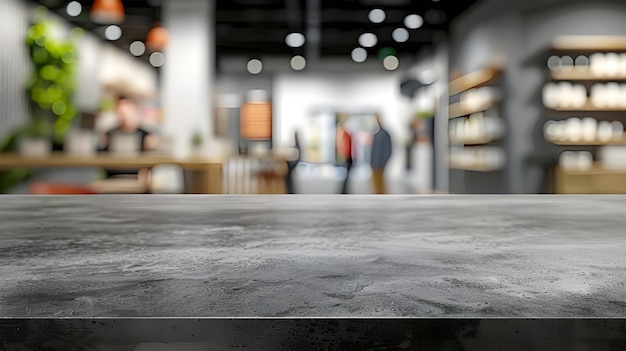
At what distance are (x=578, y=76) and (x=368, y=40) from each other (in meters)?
7.55

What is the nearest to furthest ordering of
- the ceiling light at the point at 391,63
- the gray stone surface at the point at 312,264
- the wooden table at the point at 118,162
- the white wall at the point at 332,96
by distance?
the gray stone surface at the point at 312,264, the wooden table at the point at 118,162, the ceiling light at the point at 391,63, the white wall at the point at 332,96

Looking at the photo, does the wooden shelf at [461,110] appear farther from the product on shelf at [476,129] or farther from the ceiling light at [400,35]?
the ceiling light at [400,35]

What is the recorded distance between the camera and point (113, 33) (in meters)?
12.2

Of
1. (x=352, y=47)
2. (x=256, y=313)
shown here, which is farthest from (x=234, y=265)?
(x=352, y=47)

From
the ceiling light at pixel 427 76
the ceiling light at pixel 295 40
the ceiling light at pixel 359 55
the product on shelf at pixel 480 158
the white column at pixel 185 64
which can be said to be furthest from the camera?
the ceiling light at pixel 359 55

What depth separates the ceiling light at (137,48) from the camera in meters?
13.5

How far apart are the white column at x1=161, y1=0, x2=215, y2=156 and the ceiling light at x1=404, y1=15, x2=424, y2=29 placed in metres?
4.25

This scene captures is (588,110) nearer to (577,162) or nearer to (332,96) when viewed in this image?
(577,162)

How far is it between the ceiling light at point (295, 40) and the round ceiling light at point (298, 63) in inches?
61.4

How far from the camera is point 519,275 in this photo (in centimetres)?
52

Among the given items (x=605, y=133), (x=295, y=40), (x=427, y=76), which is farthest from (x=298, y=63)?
(x=605, y=133)

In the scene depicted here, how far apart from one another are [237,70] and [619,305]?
17158 millimetres

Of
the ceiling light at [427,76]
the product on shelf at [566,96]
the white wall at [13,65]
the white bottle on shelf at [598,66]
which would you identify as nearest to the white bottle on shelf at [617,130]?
the product on shelf at [566,96]

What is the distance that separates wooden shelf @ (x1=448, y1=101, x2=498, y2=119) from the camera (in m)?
9.28
